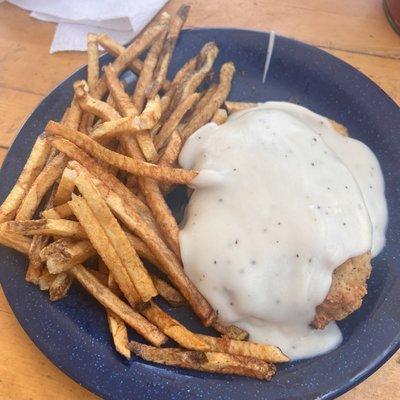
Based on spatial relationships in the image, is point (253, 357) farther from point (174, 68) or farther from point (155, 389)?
point (174, 68)

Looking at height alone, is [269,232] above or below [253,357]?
above

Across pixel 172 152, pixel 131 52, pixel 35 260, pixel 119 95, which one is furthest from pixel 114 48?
pixel 35 260

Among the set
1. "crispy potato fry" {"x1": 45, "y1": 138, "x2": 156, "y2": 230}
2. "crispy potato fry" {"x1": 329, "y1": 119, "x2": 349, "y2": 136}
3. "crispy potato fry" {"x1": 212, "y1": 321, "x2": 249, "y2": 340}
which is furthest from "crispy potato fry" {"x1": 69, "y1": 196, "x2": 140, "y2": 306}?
"crispy potato fry" {"x1": 329, "y1": 119, "x2": 349, "y2": 136}

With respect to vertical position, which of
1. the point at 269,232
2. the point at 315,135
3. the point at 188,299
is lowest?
the point at 188,299

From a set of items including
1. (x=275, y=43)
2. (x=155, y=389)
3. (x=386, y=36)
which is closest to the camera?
(x=155, y=389)

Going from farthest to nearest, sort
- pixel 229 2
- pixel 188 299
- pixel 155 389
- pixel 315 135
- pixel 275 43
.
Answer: pixel 229 2 → pixel 275 43 → pixel 315 135 → pixel 188 299 → pixel 155 389

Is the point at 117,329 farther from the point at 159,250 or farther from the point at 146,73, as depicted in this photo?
the point at 146,73

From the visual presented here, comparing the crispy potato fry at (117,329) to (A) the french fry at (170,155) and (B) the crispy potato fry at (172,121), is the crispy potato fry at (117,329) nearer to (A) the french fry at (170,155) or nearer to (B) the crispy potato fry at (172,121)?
(A) the french fry at (170,155)

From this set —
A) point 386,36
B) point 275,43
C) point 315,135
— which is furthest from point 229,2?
point 315,135
